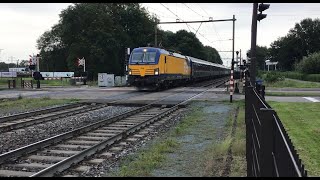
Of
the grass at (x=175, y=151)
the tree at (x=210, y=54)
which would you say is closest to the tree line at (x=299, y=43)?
the tree at (x=210, y=54)

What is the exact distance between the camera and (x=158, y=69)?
30.3 meters

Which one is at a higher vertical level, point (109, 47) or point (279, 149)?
point (109, 47)

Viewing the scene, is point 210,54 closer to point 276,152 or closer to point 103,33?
point 103,33

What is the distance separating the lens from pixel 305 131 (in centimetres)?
1197

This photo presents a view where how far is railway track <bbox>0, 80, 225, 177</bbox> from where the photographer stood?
24.6 ft

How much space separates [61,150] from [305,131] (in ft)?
22.8

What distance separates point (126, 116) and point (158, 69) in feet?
47.4

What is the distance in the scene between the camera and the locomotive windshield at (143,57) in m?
30.3

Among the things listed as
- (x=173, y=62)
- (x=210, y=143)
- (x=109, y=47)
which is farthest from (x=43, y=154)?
(x=109, y=47)

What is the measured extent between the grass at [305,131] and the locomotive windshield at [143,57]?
13.0 meters

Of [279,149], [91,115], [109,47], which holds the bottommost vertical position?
[91,115]

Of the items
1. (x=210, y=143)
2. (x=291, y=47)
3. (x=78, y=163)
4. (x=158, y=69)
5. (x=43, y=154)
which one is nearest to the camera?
(x=78, y=163)

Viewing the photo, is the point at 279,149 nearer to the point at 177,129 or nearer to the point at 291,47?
the point at 177,129

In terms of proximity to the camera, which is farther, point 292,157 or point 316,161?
point 316,161
